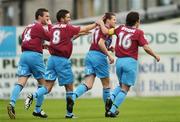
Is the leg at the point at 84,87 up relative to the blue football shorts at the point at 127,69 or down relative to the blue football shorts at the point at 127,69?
down

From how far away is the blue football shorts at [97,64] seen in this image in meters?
18.6

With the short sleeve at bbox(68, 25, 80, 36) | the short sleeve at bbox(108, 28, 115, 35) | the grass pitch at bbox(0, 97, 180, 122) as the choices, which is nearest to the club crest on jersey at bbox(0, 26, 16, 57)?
the grass pitch at bbox(0, 97, 180, 122)

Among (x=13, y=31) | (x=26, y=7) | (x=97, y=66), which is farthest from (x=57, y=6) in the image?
(x=97, y=66)

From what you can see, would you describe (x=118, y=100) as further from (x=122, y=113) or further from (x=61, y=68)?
(x=122, y=113)

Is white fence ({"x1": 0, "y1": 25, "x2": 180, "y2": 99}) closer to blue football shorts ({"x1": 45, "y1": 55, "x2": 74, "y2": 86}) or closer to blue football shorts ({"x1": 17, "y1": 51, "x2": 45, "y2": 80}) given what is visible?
blue football shorts ({"x1": 17, "y1": 51, "x2": 45, "y2": 80})

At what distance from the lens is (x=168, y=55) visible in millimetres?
30062

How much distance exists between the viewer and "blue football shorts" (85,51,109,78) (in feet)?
61.2

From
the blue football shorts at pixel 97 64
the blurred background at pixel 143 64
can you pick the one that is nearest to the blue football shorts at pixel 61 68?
the blue football shorts at pixel 97 64

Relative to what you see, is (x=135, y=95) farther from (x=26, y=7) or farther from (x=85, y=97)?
(x=26, y=7)

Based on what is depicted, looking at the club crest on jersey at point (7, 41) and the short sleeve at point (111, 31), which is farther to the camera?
the club crest on jersey at point (7, 41)

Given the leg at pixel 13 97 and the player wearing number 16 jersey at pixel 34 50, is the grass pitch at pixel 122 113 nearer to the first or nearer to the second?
the leg at pixel 13 97

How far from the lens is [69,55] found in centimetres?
1795

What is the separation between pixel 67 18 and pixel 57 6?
119 feet

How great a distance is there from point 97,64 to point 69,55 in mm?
914
